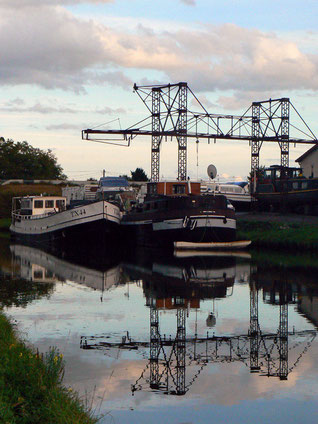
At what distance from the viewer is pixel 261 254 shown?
4044cm

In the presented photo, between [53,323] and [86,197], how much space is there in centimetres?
4328

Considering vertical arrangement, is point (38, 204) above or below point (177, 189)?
below

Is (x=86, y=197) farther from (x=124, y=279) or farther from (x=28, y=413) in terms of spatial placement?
(x=28, y=413)

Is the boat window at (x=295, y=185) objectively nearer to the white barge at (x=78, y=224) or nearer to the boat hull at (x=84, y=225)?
the white barge at (x=78, y=224)

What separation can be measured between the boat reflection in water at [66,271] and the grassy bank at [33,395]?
14.6m

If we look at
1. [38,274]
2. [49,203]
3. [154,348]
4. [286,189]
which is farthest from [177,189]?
[154,348]

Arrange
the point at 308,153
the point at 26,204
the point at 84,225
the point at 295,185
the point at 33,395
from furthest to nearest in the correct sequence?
the point at 308,153, the point at 26,204, the point at 295,185, the point at 84,225, the point at 33,395

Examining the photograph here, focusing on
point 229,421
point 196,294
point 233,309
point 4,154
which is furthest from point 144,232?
point 4,154

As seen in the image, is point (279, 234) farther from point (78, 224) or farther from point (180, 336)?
point (180, 336)

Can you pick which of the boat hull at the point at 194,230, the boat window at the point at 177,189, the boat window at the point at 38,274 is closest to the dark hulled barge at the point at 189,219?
the boat hull at the point at 194,230

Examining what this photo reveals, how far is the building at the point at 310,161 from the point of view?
2928 inches

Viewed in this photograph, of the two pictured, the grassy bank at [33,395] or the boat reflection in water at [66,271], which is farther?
the boat reflection in water at [66,271]

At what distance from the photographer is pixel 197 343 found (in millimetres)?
15531

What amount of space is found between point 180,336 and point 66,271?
1684cm
